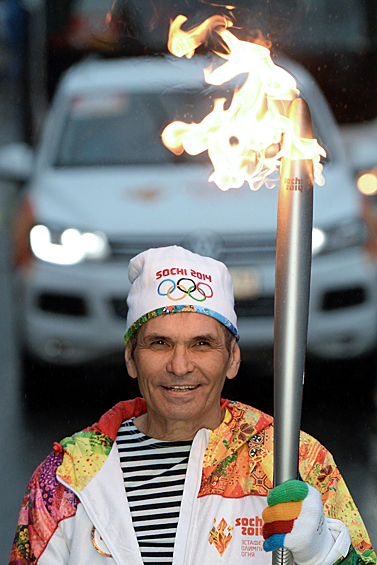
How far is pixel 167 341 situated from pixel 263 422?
28 centimetres

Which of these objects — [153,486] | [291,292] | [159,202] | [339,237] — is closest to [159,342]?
[153,486]

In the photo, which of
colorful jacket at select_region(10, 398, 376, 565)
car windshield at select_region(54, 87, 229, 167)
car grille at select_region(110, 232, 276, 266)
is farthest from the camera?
car windshield at select_region(54, 87, 229, 167)

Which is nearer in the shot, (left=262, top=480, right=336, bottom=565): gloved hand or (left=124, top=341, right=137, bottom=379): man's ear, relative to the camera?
(left=262, top=480, right=336, bottom=565): gloved hand

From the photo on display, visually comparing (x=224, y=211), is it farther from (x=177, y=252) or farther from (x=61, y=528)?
(x=61, y=528)

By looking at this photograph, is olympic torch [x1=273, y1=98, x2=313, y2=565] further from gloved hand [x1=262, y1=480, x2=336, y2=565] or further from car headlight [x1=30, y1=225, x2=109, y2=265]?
car headlight [x1=30, y1=225, x2=109, y2=265]

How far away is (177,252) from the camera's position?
1899 millimetres

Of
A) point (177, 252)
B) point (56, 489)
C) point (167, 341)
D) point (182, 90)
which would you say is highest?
point (182, 90)

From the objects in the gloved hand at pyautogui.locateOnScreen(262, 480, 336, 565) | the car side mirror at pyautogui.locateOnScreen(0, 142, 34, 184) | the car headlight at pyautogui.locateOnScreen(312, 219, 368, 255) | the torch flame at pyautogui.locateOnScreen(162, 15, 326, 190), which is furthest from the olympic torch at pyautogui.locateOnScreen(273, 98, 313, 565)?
the car side mirror at pyautogui.locateOnScreen(0, 142, 34, 184)

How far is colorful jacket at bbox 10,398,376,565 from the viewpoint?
1716 mm

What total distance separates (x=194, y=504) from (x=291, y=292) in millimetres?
567

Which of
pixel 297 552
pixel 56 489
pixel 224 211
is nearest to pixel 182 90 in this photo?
pixel 224 211

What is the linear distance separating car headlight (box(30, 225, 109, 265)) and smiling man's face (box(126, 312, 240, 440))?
68.4 inches

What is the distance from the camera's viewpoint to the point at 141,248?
348 cm

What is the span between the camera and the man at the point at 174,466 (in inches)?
67.9
